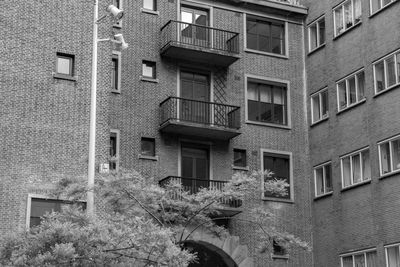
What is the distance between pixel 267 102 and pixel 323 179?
4.83 meters

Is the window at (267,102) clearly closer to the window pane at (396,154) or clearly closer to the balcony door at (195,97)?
the balcony door at (195,97)

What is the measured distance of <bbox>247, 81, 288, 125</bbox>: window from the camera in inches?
1499

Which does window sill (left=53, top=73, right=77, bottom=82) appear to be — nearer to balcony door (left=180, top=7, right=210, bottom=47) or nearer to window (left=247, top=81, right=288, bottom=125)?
balcony door (left=180, top=7, right=210, bottom=47)

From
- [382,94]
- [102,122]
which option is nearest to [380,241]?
[382,94]

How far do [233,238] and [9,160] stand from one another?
1191 centimetres

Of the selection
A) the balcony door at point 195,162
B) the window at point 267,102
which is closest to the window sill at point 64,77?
the balcony door at point 195,162

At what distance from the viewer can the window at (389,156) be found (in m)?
32.3

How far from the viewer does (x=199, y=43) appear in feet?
120

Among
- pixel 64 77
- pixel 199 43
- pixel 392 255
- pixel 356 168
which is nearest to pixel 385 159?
pixel 356 168

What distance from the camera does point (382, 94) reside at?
33.4 metres

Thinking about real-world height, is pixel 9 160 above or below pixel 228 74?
below

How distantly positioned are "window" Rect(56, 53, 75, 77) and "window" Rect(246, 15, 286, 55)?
11911 mm

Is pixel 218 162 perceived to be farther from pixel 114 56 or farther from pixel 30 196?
pixel 30 196

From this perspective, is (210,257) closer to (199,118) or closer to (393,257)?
(199,118)
